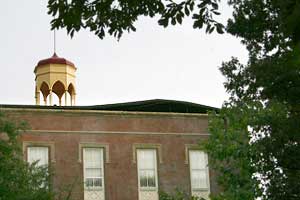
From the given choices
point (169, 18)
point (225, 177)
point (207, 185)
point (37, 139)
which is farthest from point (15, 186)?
point (169, 18)

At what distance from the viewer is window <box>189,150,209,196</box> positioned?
A: 3906 cm

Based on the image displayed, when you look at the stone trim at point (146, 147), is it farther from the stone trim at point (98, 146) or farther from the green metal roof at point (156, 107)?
the green metal roof at point (156, 107)

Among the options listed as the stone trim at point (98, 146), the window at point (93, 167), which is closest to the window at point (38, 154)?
the stone trim at point (98, 146)

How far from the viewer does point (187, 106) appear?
1615 inches

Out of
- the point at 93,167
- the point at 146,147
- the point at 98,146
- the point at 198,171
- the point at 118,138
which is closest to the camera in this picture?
the point at 93,167

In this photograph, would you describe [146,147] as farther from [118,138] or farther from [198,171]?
[198,171]

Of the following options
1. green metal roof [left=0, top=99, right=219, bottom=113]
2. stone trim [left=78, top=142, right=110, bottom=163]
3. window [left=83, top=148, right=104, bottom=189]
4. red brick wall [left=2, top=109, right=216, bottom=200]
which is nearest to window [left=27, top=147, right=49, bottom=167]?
red brick wall [left=2, top=109, right=216, bottom=200]

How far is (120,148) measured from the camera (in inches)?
1510

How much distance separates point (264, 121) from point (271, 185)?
2209 mm

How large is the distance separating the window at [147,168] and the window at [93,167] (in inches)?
72.2

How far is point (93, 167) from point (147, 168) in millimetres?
2561

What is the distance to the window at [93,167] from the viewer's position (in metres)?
37.5

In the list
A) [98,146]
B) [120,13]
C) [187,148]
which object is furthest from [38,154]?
[120,13]

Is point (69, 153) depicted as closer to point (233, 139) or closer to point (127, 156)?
point (127, 156)
